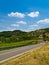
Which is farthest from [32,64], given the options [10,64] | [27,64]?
[10,64]

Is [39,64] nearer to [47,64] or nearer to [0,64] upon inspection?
[47,64]

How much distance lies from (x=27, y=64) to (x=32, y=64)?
364 millimetres

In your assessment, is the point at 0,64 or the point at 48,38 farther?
the point at 48,38

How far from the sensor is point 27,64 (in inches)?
619

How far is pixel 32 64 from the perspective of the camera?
51.9 ft

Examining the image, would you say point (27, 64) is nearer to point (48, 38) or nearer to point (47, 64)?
point (47, 64)

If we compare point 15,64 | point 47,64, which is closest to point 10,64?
point 15,64

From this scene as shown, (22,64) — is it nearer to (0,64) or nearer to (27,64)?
Result: (27,64)

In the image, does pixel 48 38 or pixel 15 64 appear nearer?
pixel 15 64

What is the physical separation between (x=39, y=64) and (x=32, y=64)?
558 mm

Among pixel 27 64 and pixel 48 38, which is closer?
pixel 27 64

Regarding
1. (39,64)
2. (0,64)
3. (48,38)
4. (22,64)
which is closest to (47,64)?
(39,64)

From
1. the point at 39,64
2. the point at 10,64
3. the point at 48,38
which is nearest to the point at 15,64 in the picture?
the point at 10,64

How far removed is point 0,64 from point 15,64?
119cm
